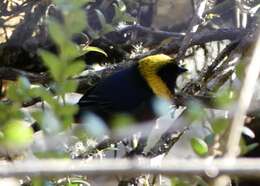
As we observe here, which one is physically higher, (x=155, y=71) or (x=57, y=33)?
(x=155, y=71)

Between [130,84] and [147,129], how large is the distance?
817 mm

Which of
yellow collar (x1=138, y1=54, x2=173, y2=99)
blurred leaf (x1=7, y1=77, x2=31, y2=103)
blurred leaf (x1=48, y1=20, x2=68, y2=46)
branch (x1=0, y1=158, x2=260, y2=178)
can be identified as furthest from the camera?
yellow collar (x1=138, y1=54, x2=173, y2=99)

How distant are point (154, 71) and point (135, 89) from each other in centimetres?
18

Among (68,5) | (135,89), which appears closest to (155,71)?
(135,89)

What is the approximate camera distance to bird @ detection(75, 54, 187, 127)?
149cm

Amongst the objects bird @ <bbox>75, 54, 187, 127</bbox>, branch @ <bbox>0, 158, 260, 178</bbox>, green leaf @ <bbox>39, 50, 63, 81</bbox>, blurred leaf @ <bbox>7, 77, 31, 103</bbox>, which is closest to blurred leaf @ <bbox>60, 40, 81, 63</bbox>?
green leaf @ <bbox>39, 50, 63, 81</bbox>

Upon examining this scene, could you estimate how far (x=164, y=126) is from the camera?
142 cm

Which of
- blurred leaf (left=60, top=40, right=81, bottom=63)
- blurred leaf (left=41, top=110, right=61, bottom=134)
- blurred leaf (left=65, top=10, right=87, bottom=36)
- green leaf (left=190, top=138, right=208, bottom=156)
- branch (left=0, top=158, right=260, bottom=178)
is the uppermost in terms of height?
blurred leaf (left=65, top=10, right=87, bottom=36)

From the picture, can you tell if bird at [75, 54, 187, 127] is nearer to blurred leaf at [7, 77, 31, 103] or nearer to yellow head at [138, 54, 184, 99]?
yellow head at [138, 54, 184, 99]

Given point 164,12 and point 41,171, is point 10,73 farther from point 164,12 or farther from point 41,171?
point 41,171

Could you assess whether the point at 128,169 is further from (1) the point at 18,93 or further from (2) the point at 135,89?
(2) the point at 135,89

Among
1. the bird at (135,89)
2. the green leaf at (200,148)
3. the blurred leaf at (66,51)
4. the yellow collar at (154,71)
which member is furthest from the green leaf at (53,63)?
the yellow collar at (154,71)

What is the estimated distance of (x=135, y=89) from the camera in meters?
1.65

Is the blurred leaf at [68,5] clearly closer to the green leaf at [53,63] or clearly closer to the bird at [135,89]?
the green leaf at [53,63]
